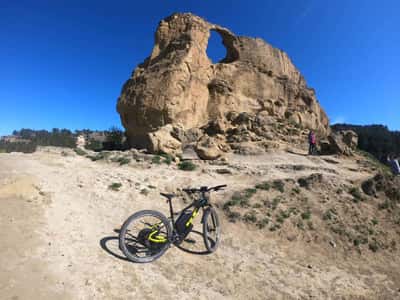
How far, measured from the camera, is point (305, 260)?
529 centimetres

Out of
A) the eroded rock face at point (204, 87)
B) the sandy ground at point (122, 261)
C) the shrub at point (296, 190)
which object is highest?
the eroded rock face at point (204, 87)

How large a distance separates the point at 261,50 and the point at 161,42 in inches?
444

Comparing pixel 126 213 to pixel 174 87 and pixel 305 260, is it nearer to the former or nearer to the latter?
pixel 305 260

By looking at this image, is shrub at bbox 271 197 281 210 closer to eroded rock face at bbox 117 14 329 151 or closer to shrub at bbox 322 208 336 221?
shrub at bbox 322 208 336 221

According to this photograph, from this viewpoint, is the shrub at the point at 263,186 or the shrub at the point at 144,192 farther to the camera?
the shrub at the point at 263,186

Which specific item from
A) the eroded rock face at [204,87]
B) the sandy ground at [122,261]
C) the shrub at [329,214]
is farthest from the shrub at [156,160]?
the shrub at [329,214]

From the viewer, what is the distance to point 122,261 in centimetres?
387

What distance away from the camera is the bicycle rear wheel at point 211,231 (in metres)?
4.73

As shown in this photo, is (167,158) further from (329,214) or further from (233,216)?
(329,214)

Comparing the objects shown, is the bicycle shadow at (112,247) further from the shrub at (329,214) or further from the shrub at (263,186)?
the shrub at (329,214)

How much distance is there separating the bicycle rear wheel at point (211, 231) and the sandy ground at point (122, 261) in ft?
0.71

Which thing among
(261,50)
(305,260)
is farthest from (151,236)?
(261,50)

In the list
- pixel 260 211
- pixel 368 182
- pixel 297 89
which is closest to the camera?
pixel 260 211

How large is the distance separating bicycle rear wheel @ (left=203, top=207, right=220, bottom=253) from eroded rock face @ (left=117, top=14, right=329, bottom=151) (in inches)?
390
